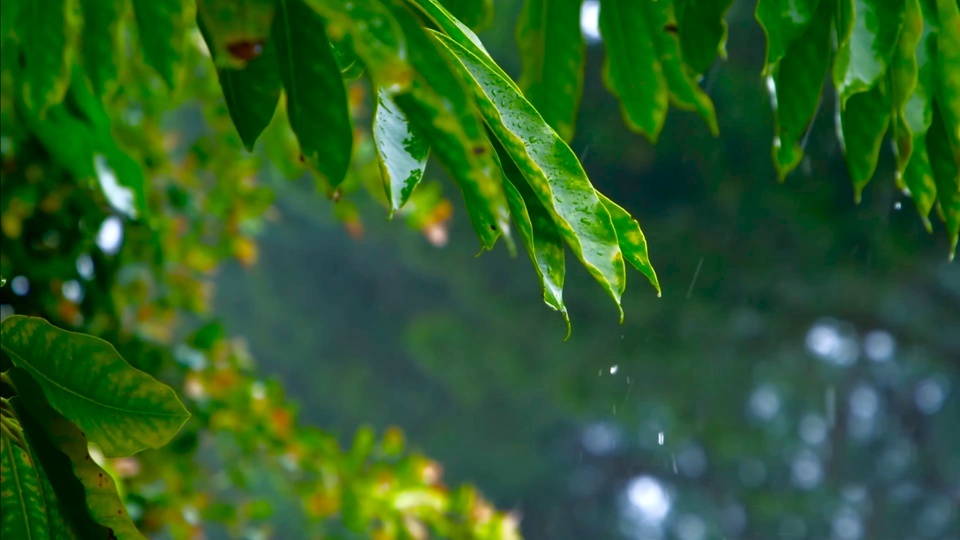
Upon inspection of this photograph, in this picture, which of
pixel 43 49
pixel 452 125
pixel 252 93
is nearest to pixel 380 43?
pixel 452 125

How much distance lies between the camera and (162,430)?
1.63ft

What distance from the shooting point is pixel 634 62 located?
739 mm

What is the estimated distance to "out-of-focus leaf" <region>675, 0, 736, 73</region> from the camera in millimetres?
699

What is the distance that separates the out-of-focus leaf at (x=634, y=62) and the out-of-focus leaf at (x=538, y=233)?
0.26 metres

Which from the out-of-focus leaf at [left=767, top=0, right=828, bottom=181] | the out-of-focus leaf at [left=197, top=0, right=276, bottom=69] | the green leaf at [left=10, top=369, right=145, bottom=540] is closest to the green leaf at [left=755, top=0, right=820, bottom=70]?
the out-of-focus leaf at [left=767, top=0, right=828, bottom=181]

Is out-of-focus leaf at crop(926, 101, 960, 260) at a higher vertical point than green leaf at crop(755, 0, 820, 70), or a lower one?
lower

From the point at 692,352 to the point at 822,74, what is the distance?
525 cm

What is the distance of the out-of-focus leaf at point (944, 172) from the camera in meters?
0.67

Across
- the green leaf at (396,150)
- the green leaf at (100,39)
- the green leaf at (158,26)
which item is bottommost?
the green leaf at (100,39)

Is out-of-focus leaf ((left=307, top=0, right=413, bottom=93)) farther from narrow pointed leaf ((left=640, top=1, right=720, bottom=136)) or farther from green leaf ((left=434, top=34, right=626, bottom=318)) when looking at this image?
narrow pointed leaf ((left=640, top=1, right=720, bottom=136))

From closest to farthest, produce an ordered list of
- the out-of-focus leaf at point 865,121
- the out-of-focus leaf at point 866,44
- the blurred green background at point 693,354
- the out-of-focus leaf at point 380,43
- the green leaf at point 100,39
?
the out-of-focus leaf at point 380,43
the out-of-focus leaf at point 866,44
the out-of-focus leaf at point 865,121
the green leaf at point 100,39
the blurred green background at point 693,354

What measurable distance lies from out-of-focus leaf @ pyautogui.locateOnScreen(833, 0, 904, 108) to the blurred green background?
12.3 feet

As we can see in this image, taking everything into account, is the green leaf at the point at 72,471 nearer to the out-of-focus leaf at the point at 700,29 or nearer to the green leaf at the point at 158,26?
the green leaf at the point at 158,26

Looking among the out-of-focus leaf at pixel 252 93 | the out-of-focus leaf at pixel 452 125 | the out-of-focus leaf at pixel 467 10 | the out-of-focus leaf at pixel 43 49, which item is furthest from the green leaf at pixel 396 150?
the out-of-focus leaf at pixel 43 49
